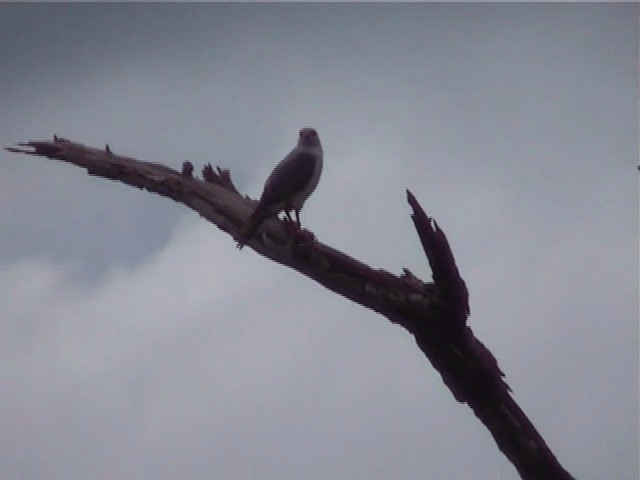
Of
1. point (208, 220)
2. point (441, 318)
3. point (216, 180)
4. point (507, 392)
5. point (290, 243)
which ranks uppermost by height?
point (216, 180)

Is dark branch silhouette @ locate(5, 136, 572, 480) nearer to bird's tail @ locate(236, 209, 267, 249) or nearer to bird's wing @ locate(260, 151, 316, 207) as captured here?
bird's tail @ locate(236, 209, 267, 249)

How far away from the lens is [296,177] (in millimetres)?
5707

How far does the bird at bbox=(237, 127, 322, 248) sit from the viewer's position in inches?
199

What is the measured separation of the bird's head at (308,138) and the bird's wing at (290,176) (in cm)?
23

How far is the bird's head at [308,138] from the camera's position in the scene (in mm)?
6254

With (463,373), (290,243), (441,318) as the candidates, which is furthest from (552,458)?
(290,243)

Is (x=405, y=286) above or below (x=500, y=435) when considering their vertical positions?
above

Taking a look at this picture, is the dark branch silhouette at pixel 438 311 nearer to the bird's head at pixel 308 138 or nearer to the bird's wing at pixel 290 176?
the bird's wing at pixel 290 176

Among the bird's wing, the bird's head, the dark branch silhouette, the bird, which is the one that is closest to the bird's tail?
the dark branch silhouette

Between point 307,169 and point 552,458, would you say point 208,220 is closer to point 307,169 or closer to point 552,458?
point 307,169

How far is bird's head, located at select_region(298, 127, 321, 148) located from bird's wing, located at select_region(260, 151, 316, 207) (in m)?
0.23

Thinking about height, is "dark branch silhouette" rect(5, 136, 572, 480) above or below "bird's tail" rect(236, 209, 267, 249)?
below

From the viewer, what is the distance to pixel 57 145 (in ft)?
15.9

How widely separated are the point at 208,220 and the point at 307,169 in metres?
1.57
